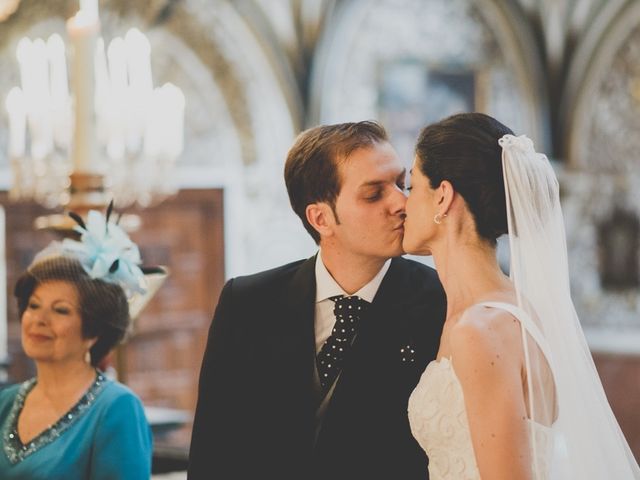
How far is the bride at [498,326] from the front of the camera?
8.02 feet

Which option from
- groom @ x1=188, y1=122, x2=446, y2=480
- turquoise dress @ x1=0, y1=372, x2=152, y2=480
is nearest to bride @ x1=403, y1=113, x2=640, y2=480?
groom @ x1=188, y1=122, x2=446, y2=480

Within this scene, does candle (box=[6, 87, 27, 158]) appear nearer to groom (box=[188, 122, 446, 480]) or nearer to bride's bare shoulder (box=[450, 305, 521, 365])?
groom (box=[188, 122, 446, 480])

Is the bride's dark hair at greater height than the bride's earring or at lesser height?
greater

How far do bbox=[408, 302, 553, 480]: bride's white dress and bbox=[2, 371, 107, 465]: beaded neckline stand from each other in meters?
0.91

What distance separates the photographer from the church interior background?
8680 mm

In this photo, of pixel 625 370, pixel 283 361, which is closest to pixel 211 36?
pixel 625 370

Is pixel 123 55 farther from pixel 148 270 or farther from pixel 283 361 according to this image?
pixel 283 361

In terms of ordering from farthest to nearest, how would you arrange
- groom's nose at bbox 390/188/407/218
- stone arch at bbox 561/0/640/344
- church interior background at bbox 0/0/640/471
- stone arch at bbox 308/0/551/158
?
stone arch at bbox 561/0/640/344 → stone arch at bbox 308/0/551/158 → church interior background at bbox 0/0/640/471 → groom's nose at bbox 390/188/407/218

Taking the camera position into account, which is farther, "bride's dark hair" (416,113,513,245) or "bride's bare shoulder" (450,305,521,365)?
"bride's dark hair" (416,113,513,245)

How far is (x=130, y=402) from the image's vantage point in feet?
10.1

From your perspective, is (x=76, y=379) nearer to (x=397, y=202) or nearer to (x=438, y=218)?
(x=397, y=202)

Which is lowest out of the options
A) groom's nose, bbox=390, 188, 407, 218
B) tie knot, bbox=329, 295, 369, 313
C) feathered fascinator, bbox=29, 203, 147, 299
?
tie knot, bbox=329, 295, 369, 313

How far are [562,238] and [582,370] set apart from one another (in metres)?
0.35

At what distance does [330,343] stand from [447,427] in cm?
53
